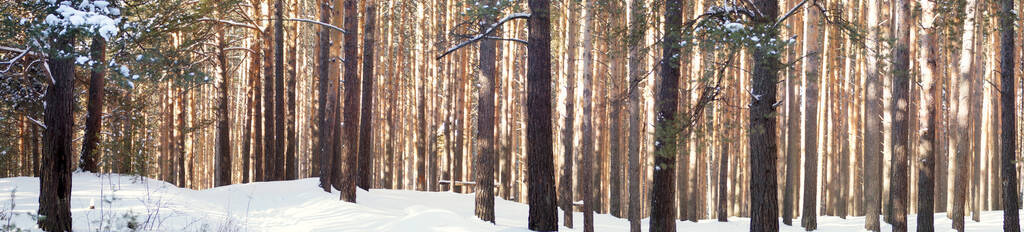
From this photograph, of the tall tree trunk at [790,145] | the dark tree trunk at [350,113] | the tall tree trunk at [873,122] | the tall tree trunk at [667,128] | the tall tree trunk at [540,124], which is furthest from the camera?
the tall tree trunk at [790,145]

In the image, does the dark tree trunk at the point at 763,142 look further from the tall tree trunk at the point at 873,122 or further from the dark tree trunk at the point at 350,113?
the dark tree trunk at the point at 350,113

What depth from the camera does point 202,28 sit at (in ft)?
55.2

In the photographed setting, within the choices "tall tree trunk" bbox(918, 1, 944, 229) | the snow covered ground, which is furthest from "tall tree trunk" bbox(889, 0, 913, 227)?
the snow covered ground

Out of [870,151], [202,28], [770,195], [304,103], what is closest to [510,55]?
[202,28]

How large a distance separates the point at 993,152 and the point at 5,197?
27856mm

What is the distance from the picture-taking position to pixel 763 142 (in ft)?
29.7

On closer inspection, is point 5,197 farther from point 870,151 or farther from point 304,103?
point 304,103

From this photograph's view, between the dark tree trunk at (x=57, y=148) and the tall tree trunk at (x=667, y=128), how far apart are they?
23.8 ft

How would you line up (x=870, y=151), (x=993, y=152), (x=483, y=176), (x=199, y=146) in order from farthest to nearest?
(x=199, y=146) → (x=993, y=152) → (x=870, y=151) → (x=483, y=176)

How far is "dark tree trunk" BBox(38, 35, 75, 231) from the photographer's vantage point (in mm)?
8156

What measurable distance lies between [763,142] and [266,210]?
8832mm

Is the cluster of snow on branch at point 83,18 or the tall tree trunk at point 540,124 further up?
the cluster of snow on branch at point 83,18

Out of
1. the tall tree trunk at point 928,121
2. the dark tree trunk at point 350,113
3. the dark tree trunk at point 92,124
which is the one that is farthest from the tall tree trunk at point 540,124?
the dark tree trunk at point 92,124

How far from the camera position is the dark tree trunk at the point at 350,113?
14086 mm
